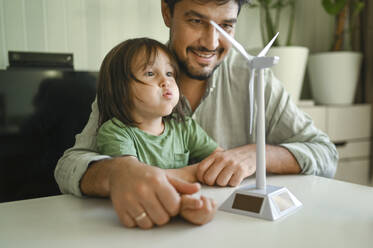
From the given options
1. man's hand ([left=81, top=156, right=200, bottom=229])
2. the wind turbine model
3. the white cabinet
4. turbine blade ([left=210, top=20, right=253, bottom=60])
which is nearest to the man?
man's hand ([left=81, top=156, right=200, bottom=229])

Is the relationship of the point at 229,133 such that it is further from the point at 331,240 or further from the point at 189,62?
the point at 331,240

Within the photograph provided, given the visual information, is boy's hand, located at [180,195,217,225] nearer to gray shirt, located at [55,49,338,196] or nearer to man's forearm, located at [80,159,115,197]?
man's forearm, located at [80,159,115,197]

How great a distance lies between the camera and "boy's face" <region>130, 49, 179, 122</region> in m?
0.67

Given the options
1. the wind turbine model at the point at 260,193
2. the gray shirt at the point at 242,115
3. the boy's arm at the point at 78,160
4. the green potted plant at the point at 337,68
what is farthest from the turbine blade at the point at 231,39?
the green potted plant at the point at 337,68

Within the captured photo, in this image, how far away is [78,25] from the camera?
2.89ft

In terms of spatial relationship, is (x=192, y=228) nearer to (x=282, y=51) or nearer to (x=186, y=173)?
(x=186, y=173)

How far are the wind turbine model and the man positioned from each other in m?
0.10

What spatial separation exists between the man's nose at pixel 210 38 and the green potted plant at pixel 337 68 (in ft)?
4.30

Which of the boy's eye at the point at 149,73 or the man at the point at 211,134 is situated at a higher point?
the boy's eye at the point at 149,73

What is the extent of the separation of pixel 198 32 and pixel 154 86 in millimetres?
212

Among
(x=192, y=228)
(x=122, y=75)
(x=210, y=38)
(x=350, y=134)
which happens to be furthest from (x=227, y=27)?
(x=350, y=134)

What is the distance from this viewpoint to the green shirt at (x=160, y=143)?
68cm

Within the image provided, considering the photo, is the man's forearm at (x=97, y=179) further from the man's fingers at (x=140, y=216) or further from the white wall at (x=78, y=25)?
the white wall at (x=78, y=25)

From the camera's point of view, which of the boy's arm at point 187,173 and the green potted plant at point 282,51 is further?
the green potted plant at point 282,51
